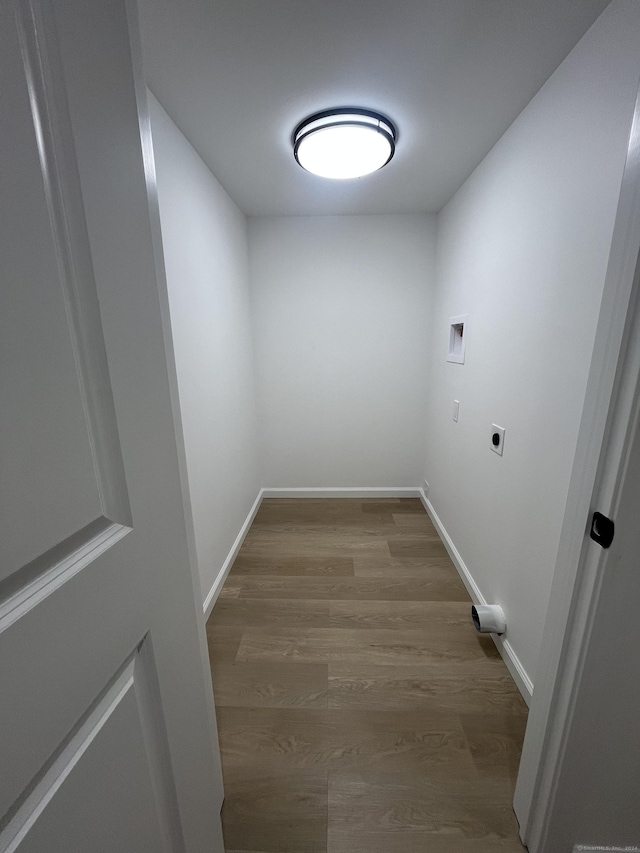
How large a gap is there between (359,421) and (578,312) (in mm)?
1859

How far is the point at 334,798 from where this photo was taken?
1.01 m

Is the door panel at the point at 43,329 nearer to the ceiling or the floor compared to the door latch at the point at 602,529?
nearer to the ceiling

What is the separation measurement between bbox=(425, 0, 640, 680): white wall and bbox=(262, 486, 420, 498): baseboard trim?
93cm

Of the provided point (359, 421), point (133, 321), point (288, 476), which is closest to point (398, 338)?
point (359, 421)

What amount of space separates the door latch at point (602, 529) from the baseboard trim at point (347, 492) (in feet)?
7.43

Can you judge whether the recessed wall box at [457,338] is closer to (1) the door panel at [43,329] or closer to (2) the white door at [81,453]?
(2) the white door at [81,453]

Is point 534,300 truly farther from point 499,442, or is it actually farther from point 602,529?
point 602,529

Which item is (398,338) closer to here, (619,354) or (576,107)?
(576,107)

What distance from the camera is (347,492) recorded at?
294cm

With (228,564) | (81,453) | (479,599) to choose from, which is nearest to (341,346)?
(228,564)

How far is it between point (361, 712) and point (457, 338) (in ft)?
6.53

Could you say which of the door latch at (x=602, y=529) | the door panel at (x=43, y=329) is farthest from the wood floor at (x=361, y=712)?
the door panel at (x=43, y=329)

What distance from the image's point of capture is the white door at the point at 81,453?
0.33m

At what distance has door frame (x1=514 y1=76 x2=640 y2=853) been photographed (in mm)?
593
